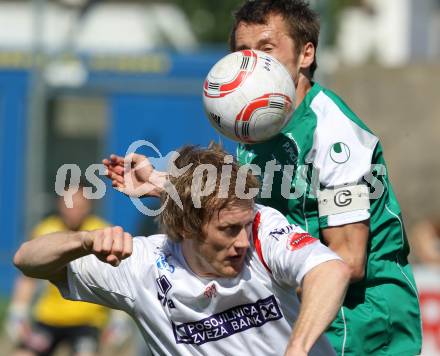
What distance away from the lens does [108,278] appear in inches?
175

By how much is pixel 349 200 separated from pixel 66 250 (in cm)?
114

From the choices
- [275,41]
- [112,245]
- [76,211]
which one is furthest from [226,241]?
[76,211]

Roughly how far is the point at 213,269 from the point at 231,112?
0.72m

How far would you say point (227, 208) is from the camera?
4016 millimetres

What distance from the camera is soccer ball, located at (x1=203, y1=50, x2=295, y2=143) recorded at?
180 inches

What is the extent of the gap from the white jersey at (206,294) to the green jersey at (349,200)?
0.42 m

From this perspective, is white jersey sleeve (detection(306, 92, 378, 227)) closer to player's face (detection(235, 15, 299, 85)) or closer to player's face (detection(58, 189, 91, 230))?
player's face (detection(235, 15, 299, 85))

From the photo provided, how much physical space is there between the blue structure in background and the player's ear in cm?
928

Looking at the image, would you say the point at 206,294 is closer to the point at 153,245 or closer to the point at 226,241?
the point at 226,241

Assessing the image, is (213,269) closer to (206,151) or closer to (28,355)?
(206,151)

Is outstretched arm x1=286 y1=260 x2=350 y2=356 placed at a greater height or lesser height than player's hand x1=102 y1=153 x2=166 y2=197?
lesser

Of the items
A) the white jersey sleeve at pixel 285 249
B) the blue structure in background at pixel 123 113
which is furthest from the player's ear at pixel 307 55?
the blue structure in background at pixel 123 113

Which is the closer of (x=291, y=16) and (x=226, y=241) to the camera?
(x=226, y=241)
